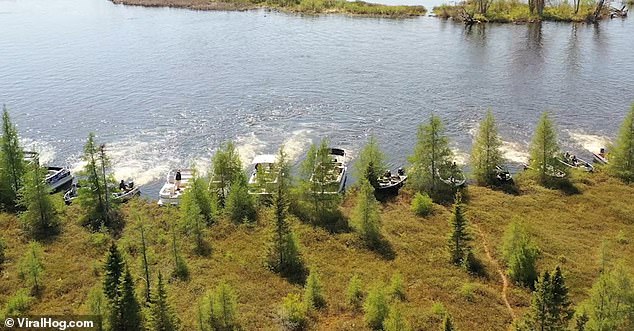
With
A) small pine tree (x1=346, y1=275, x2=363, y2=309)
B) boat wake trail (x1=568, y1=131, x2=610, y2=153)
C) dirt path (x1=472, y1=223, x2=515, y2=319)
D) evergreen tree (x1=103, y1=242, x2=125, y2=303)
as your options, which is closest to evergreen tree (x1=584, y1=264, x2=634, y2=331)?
dirt path (x1=472, y1=223, x2=515, y2=319)

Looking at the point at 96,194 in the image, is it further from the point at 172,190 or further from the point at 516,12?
the point at 516,12

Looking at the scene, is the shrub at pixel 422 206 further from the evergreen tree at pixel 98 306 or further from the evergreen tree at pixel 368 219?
the evergreen tree at pixel 98 306

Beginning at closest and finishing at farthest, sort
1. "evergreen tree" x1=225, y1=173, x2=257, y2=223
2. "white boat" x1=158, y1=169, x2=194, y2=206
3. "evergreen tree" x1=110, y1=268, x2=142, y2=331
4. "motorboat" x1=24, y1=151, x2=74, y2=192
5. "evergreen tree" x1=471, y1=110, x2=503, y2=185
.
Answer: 1. "evergreen tree" x1=110, y1=268, x2=142, y2=331
2. "evergreen tree" x1=225, y1=173, x2=257, y2=223
3. "white boat" x1=158, y1=169, x2=194, y2=206
4. "motorboat" x1=24, y1=151, x2=74, y2=192
5. "evergreen tree" x1=471, y1=110, x2=503, y2=185

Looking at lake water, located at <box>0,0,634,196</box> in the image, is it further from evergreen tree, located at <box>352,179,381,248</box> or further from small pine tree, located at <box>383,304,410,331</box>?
small pine tree, located at <box>383,304,410,331</box>

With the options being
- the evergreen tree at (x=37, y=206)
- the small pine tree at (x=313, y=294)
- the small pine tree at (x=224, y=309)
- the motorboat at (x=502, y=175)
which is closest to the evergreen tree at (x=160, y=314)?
the small pine tree at (x=224, y=309)

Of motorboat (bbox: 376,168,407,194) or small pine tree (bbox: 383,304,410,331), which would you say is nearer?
small pine tree (bbox: 383,304,410,331)

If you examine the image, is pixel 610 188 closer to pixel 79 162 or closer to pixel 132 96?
pixel 79 162
